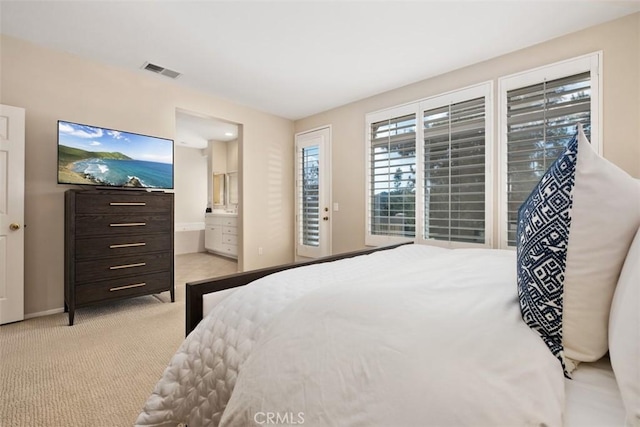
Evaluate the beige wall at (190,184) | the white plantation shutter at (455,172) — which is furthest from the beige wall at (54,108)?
the beige wall at (190,184)

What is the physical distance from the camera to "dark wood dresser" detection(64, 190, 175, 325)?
265cm

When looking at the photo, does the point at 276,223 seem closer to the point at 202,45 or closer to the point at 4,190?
the point at 202,45

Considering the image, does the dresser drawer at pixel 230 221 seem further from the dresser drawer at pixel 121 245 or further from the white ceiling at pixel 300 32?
the white ceiling at pixel 300 32

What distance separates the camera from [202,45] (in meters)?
2.78

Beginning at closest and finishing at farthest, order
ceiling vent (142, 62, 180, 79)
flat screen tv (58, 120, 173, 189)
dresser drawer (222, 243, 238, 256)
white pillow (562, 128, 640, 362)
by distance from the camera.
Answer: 1. white pillow (562, 128, 640, 362)
2. flat screen tv (58, 120, 173, 189)
3. ceiling vent (142, 62, 180, 79)
4. dresser drawer (222, 243, 238, 256)

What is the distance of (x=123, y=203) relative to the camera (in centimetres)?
292

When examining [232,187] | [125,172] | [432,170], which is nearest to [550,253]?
[432,170]

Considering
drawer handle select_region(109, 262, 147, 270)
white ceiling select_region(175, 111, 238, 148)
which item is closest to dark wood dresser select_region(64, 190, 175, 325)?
drawer handle select_region(109, 262, 147, 270)

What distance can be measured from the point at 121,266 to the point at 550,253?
3.41 meters

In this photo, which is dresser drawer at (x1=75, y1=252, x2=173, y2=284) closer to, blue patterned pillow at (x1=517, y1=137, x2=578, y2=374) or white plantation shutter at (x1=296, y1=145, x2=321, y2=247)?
white plantation shutter at (x1=296, y1=145, x2=321, y2=247)

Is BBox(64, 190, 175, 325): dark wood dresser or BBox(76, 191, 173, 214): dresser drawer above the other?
BBox(76, 191, 173, 214): dresser drawer

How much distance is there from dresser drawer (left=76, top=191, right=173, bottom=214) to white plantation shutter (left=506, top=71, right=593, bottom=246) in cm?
360

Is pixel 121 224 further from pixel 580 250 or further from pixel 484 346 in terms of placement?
pixel 580 250

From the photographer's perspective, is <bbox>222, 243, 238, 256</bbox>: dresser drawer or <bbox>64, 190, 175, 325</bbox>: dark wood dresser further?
<bbox>222, 243, 238, 256</bbox>: dresser drawer
